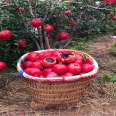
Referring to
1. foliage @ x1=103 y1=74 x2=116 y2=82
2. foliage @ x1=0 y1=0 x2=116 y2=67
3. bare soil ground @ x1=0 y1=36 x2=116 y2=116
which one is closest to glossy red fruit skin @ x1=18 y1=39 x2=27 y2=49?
foliage @ x1=0 y1=0 x2=116 y2=67

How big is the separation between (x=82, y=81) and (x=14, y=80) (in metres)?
1.03

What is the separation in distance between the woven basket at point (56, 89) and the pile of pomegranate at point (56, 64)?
0.09m

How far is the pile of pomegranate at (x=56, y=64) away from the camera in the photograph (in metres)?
4.01

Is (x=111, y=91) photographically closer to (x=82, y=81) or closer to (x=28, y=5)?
(x=82, y=81)

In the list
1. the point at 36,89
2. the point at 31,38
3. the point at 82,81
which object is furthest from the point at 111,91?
the point at 31,38

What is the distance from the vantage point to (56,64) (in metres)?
4.10

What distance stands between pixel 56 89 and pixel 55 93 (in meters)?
0.05

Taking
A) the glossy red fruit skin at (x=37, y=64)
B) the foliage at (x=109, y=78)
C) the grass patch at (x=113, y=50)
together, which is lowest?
the grass patch at (x=113, y=50)

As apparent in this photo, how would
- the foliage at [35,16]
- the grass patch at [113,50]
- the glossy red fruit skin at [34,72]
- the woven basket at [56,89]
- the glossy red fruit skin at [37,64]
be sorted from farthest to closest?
the grass patch at [113,50] → the foliage at [35,16] → the glossy red fruit skin at [37,64] → the glossy red fruit skin at [34,72] → the woven basket at [56,89]

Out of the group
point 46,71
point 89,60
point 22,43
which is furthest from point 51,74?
point 22,43

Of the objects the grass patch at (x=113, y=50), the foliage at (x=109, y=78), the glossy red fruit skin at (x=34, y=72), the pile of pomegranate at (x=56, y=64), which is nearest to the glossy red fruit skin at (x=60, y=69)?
the pile of pomegranate at (x=56, y=64)

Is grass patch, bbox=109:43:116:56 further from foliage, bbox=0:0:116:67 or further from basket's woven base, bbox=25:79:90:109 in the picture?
basket's woven base, bbox=25:79:90:109

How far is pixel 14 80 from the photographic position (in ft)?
15.5

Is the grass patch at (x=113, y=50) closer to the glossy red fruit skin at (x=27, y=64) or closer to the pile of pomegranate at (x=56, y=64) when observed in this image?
the pile of pomegranate at (x=56, y=64)
